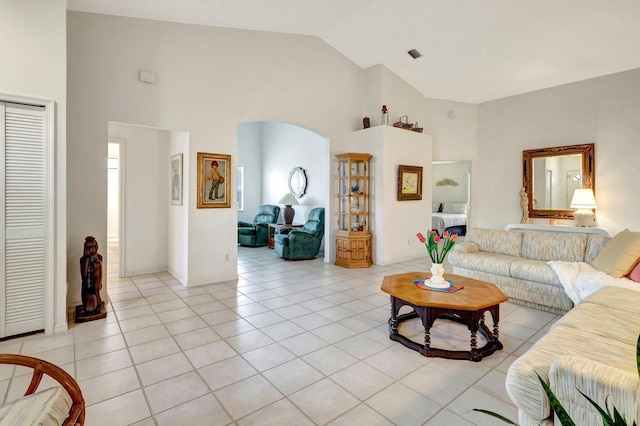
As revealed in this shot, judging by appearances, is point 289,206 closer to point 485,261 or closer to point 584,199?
point 485,261

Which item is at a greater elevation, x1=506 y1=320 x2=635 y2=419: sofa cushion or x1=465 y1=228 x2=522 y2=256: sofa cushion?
x1=465 y1=228 x2=522 y2=256: sofa cushion

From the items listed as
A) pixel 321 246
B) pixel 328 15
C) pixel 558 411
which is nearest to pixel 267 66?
pixel 328 15

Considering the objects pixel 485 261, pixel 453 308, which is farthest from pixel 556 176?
pixel 453 308

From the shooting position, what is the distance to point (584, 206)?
5.57m

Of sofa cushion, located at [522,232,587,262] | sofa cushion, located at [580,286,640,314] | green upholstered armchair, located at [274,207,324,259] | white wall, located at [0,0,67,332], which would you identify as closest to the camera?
sofa cushion, located at [580,286,640,314]

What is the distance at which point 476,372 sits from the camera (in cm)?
244

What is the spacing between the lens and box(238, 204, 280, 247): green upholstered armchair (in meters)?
8.25

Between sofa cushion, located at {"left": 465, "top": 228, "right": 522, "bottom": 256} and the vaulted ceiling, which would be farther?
sofa cushion, located at {"left": 465, "top": 228, "right": 522, "bottom": 256}

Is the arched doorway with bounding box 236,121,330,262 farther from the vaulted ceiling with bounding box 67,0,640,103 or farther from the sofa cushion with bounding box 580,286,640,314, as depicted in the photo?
the sofa cushion with bounding box 580,286,640,314

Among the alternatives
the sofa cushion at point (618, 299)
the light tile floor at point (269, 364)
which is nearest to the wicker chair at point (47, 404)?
the light tile floor at point (269, 364)

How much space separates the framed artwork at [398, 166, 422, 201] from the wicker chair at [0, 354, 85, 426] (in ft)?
17.9

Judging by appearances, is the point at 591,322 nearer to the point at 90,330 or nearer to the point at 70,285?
the point at 90,330

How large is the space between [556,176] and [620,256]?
132 inches

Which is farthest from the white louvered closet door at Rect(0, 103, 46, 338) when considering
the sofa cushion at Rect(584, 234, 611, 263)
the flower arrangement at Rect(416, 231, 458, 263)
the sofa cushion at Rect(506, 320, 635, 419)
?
the sofa cushion at Rect(584, 234, 611, 263)
